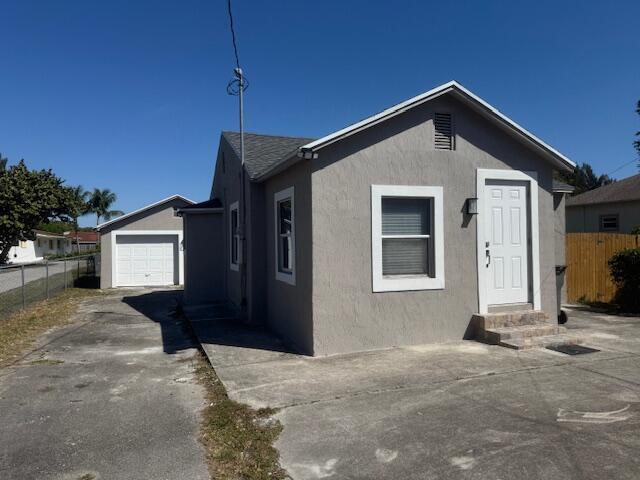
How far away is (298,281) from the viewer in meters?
7.70

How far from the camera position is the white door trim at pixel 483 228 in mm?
7914

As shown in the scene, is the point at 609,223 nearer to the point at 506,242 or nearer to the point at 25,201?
the point at 506,242

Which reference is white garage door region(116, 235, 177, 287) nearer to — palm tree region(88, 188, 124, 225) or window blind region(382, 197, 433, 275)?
window blind region(382, 197, 433, 275)

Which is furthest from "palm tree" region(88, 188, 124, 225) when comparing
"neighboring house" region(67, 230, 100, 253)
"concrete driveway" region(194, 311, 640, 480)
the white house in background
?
"concrete driveway" region(194, 311, 640, 480)

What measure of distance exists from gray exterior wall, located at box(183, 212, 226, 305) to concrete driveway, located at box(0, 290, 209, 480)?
4.70 meters

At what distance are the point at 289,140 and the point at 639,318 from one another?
8778 mm

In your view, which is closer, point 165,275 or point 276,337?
point 276,337

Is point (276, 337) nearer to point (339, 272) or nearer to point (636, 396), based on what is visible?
point (339, 272)

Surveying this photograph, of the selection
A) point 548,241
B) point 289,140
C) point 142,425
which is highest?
point 289,140

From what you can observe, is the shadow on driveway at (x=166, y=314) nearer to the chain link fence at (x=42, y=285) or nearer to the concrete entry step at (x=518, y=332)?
the chain link fence at (x=42, y=285)

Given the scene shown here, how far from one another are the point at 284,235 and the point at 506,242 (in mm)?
3800

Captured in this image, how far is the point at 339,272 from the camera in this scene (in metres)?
7.20

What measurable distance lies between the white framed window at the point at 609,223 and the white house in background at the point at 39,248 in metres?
44.6

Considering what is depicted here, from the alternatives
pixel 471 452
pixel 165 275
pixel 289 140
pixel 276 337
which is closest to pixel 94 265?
pixel 165 275
